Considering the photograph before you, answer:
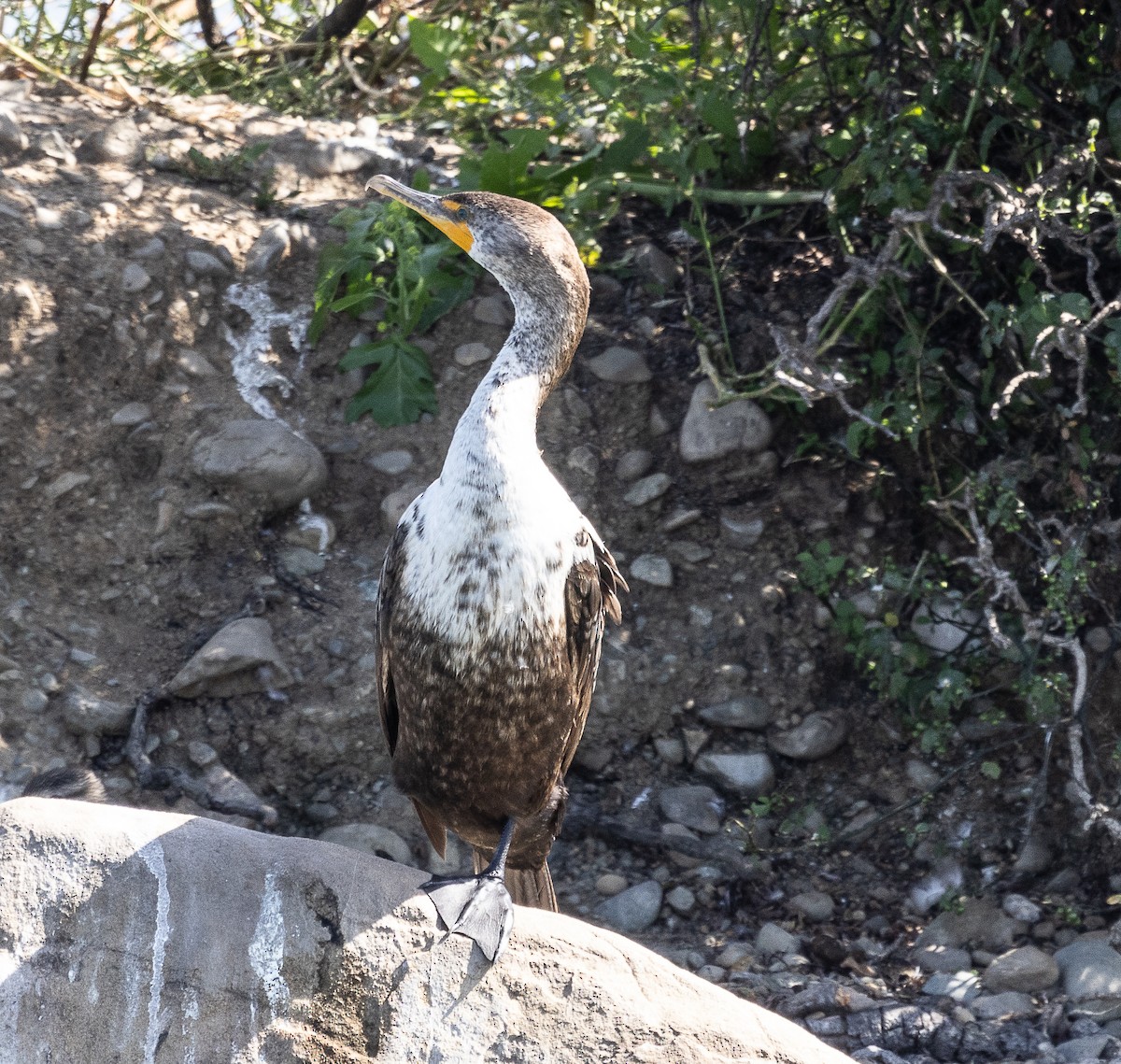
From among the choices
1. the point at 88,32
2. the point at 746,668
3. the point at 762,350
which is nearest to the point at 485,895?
the point at 746,668

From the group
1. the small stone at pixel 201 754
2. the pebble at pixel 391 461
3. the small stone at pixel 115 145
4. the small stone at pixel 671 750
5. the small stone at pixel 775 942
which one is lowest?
the small stone at pixel 775 942

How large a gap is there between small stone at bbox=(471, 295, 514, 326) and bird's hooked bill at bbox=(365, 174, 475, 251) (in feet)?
4.22

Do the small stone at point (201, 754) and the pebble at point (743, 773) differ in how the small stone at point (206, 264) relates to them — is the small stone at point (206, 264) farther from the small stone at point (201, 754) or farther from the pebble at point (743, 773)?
the pebble at point (743, 773)

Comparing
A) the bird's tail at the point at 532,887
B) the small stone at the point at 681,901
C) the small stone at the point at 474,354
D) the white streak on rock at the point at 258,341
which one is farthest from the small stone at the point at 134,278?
the small stone at the point at 681,901

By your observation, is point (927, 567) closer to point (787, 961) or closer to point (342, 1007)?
point (787, 961)

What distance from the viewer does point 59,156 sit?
4.68 metres

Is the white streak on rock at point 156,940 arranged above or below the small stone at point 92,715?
above

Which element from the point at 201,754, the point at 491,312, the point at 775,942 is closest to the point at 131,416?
the point at 201,754

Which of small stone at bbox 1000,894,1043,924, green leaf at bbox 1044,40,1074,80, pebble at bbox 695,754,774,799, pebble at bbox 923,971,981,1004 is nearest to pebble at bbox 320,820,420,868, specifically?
pebble at bbox 695,754,774,799

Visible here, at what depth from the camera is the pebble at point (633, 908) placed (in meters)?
3.83

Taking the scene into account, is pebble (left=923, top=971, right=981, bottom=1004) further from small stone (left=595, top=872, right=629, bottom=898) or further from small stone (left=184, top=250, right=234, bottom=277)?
small stone (left=184, top=250, right=234, bottom=277)

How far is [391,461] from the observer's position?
4.46 m

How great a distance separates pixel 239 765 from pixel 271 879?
1.39 m

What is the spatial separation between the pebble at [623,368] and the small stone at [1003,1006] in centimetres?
226
